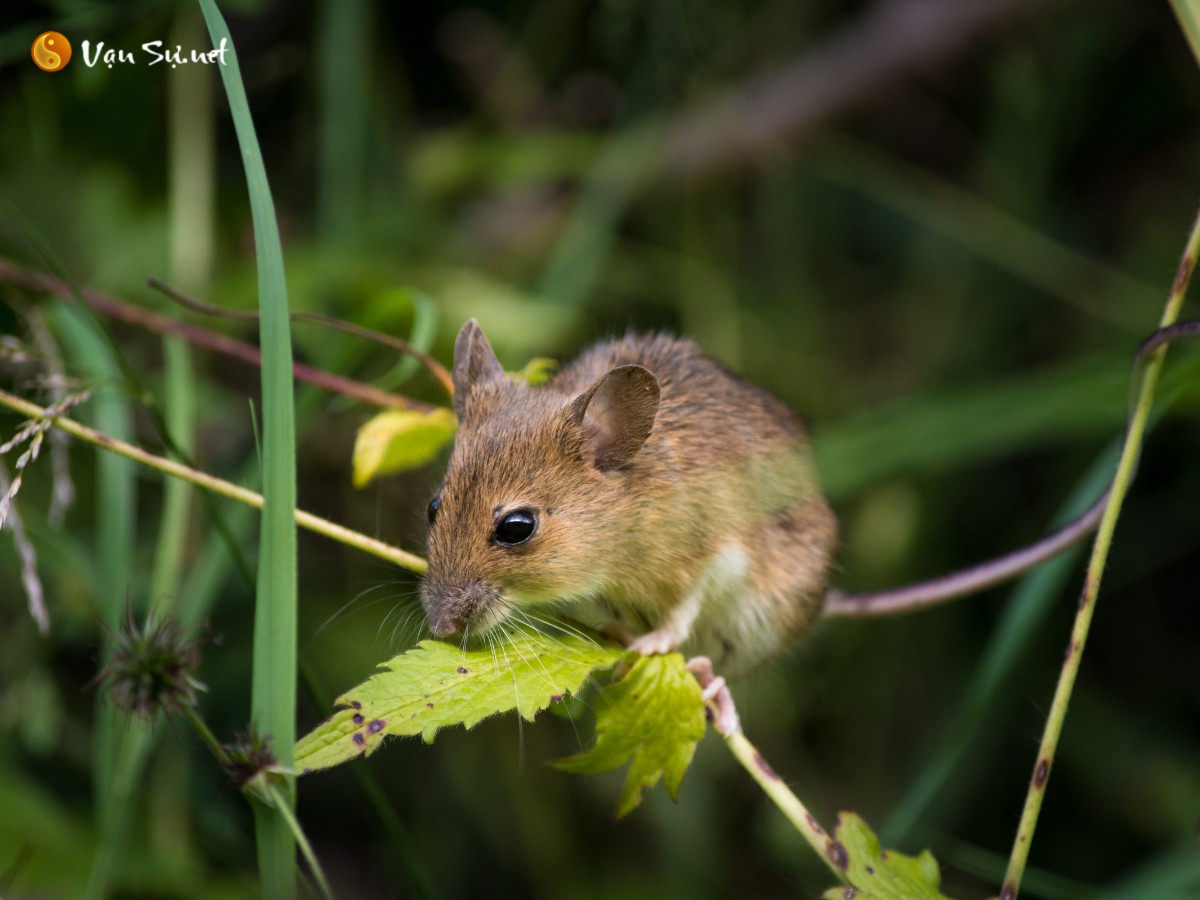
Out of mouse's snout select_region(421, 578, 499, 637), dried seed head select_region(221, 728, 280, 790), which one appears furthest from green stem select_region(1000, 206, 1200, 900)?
dried seed head select_region(221, 728, 280, 790)

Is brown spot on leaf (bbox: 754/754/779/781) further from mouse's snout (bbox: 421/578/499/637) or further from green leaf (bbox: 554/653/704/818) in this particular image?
mouse's snout (bbox: 421/578/499/637)

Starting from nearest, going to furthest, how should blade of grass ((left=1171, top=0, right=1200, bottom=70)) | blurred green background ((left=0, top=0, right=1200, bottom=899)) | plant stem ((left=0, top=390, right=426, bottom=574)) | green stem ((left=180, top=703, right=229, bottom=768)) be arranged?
green stem ((left=180, top=703, right=229, bottom=768))
plant stem ((left=0, top=390, right=426, bottom=574))
blade of grass ((left=1171, top=0, right=1200, bottom=70))
blurred green background ((left=0, top=0, right=1200, bottom=899))

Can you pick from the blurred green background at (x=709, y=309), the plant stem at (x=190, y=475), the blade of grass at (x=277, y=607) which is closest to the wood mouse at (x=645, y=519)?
the plant stem at (x=190, y=475)

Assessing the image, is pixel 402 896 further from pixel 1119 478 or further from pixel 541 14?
pixel 541 14

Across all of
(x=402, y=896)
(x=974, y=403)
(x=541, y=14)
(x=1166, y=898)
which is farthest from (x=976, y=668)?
(x=541, y=14)

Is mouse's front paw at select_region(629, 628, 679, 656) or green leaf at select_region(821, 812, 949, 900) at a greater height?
mouse's front paw at select_region(629, 628, 679, 656)

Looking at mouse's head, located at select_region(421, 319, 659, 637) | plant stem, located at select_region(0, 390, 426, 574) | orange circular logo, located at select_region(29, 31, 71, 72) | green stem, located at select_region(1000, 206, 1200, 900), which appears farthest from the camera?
orange circular logo, located at select_region(29, 31, 71, 72)

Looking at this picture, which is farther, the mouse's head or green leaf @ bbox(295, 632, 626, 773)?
the mouse's head
